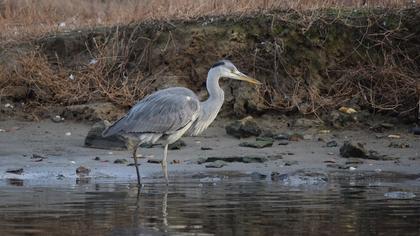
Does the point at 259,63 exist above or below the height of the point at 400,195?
above

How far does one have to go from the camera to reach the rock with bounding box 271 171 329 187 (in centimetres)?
1095

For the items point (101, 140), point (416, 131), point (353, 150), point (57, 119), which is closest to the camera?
point (353, 150)

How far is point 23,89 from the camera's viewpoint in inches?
603

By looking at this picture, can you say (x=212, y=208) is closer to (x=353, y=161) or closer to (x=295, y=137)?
(x=353, y=161)

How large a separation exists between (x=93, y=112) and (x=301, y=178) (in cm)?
426

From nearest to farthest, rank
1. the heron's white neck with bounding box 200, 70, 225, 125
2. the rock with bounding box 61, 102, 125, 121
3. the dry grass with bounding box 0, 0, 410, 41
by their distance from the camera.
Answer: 1. the heron's white neck with bounding box 200, 70, 225, 125
2. the rock with bounding box 61, 102, 125, 121
3. the dry grass with bounding box 0, 0, 410, 41

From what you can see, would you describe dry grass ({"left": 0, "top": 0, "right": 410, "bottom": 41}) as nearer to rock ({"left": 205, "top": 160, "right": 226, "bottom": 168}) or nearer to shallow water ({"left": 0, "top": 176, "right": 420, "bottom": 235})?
rock ({"left": 205, "top": 160, "right": 226, "bottom": 168})

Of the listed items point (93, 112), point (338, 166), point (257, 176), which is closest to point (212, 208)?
point (257, 176)

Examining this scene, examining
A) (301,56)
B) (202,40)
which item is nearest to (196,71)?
(202,40)

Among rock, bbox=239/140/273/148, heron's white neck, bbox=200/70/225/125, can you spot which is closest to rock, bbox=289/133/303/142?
rock, bbox=239/140/273/148

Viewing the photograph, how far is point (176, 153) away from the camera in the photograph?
12977 millimetres

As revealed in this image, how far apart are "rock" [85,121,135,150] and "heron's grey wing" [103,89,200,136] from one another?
1.26 m

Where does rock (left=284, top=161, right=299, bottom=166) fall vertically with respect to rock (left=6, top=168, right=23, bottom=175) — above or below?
above

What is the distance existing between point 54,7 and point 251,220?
45.7ft
